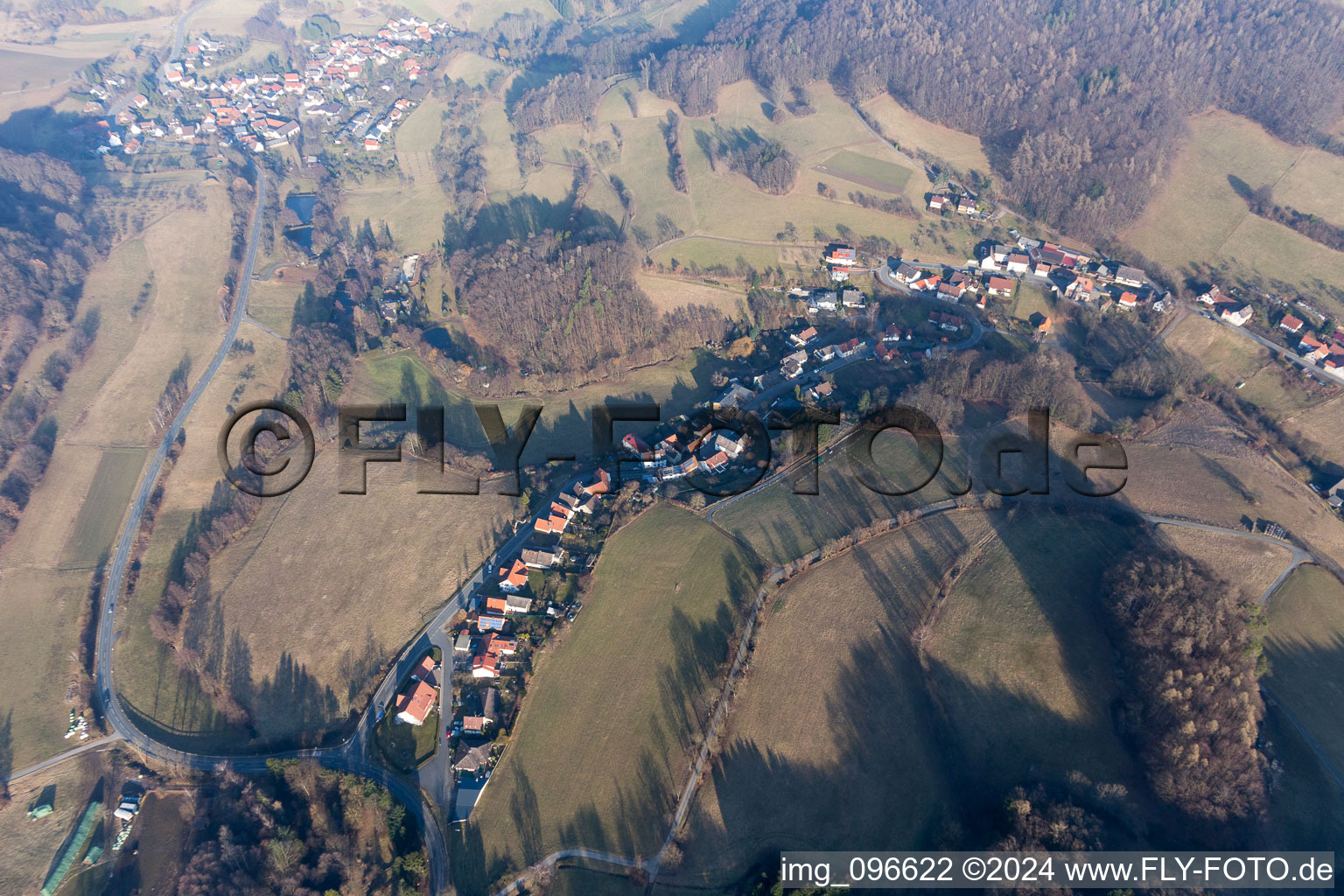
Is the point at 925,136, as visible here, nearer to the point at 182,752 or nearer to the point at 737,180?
the point at 737,180

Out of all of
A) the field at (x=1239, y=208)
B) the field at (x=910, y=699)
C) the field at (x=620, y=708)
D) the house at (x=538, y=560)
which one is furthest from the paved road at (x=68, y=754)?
the field at (x=1239, y=208)

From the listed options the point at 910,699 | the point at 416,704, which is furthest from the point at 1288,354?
the point at 416,704

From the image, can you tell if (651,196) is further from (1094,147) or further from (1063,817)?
(1063,817)

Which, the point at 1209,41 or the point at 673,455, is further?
the point at 1209,41

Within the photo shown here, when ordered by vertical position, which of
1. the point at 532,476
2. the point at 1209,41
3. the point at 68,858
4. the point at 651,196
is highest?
the point at 1209,41

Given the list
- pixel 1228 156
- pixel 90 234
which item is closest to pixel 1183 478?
pixel 1228 156

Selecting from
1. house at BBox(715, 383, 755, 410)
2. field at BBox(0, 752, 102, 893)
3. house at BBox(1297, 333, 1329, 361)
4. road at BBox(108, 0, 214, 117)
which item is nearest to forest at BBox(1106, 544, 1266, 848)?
house at BBox(715, 383, 755, 410)
